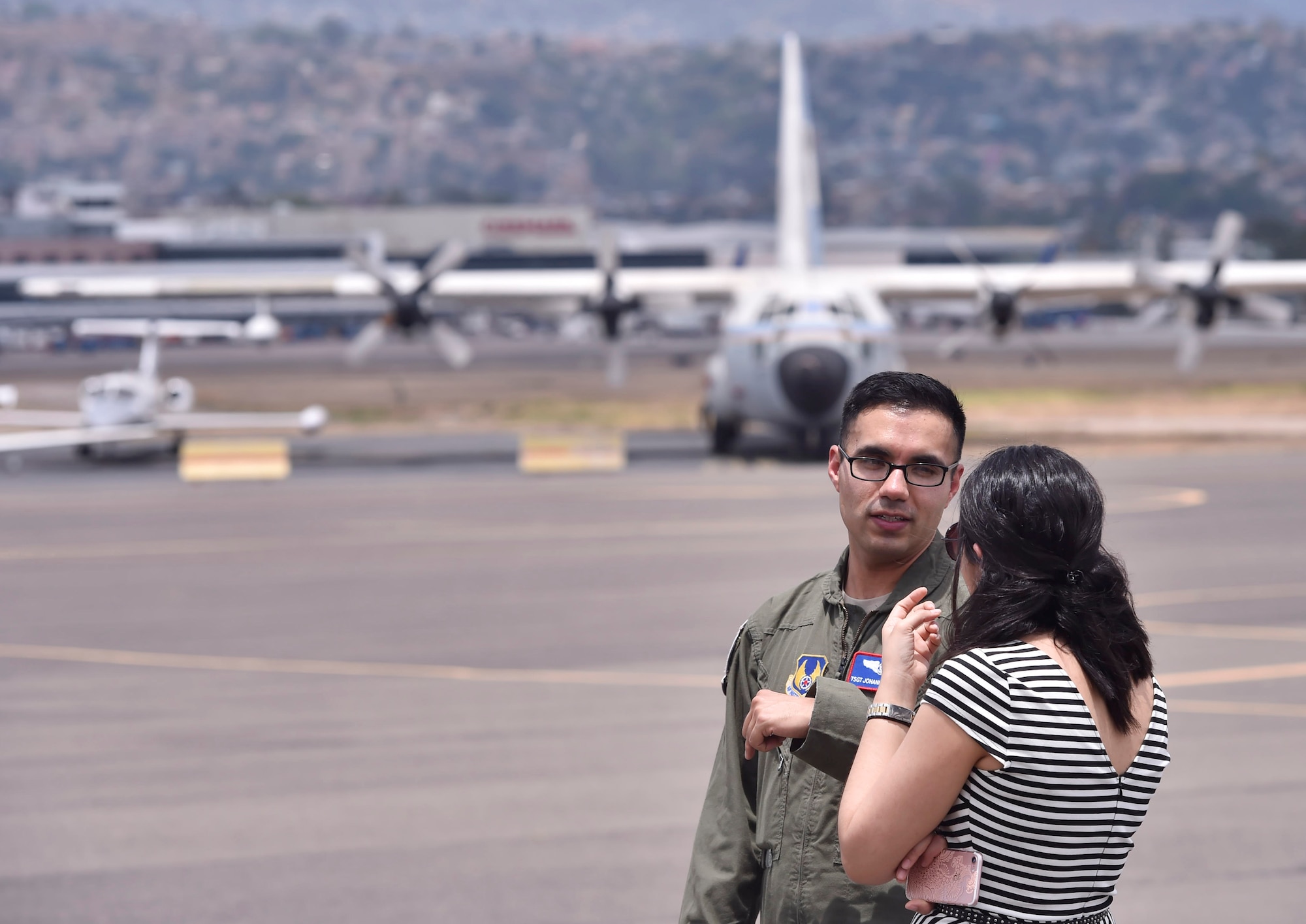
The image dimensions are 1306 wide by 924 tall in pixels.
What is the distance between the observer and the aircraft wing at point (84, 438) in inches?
1155

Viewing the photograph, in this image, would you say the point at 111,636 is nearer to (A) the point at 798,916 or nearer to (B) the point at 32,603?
(B) the point at 32,603

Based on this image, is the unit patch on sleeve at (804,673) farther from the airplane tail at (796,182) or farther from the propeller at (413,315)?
the propeller at (413,315)

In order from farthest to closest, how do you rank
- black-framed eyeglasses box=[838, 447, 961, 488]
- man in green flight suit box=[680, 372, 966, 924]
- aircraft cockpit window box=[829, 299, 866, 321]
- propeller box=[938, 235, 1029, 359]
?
propeller box=[938, 235, 1029, 359] < aircraft cockpit window box=[829, 299, 866, 321] < black-framed eyeglasses box=[838, 447, 961, 488] < man in green flight suit box=[680, 372, 966, 924]

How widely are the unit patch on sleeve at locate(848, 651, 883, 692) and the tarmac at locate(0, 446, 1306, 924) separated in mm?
3524

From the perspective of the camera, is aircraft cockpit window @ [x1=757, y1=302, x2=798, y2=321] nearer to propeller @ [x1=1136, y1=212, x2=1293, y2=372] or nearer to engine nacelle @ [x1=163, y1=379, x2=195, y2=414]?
propeller @ [x1=1136, y1=212, x2=1293, y2=372]

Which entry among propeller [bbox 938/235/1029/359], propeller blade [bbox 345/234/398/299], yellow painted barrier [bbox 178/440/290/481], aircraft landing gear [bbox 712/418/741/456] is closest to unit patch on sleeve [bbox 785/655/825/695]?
yellow painted barrier [bbox 178/440/290/481]

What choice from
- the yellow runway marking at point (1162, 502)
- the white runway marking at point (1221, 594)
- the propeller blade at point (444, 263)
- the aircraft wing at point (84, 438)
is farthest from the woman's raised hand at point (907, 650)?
the propeller blade at point (444, 263)

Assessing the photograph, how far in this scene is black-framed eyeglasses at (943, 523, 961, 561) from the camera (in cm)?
338

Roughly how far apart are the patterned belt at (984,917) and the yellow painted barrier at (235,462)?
2476 centimetres

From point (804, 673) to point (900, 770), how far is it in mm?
676

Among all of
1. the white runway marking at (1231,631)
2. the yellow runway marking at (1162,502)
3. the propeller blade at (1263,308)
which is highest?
the propeller blade at (1263,308)

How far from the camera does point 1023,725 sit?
2.99 metres

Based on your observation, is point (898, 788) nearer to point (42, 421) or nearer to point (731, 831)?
point (731, 831)

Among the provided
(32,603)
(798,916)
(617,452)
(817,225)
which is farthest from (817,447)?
(798,916)
